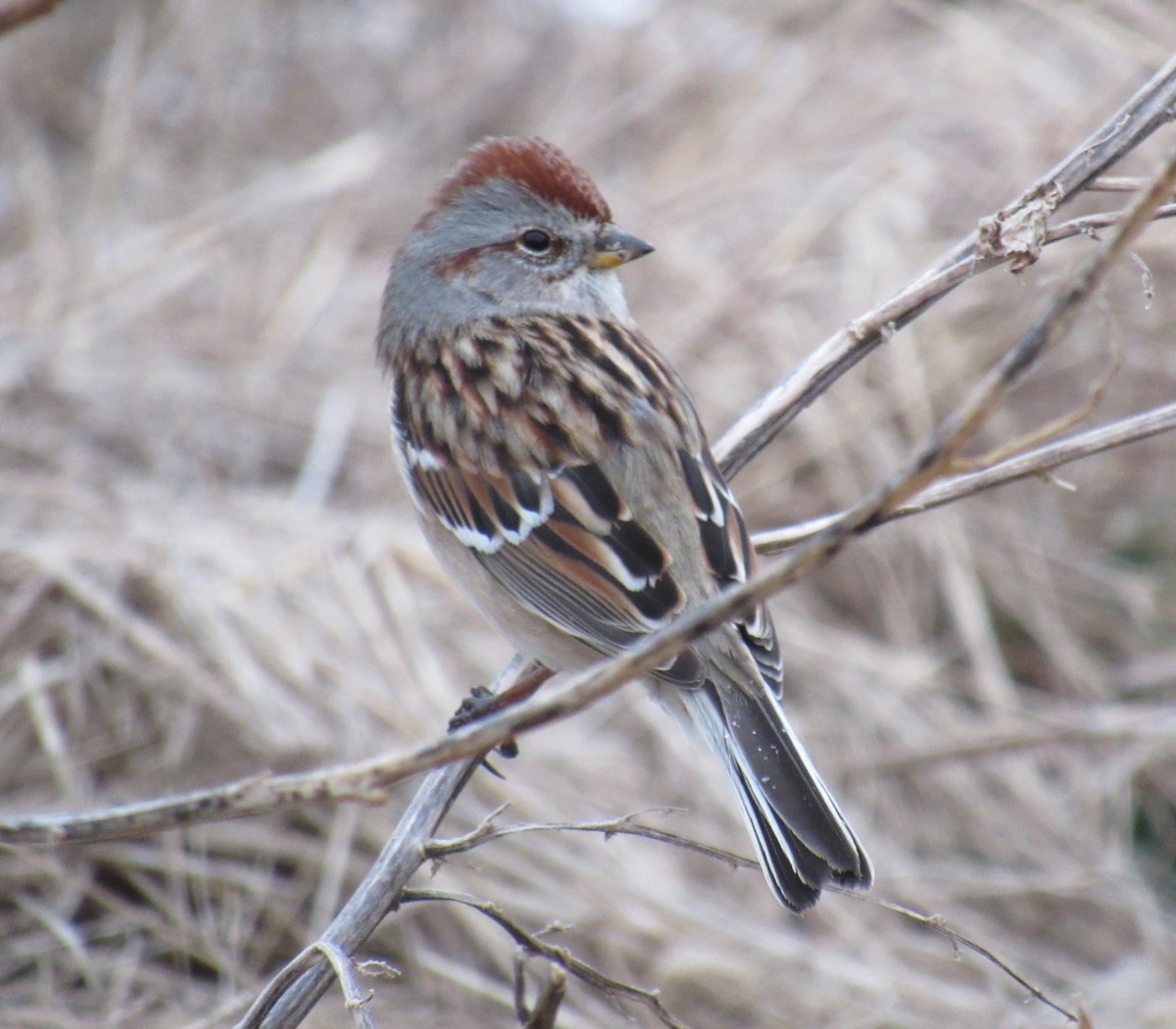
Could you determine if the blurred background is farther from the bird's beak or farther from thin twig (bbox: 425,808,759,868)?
the bird's beak

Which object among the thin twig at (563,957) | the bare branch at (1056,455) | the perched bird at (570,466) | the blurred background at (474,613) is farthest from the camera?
the blurred background at (474,613)

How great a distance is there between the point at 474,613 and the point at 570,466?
1.48 metres

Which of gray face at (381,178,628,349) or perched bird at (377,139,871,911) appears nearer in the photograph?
perched bird at (377,139,871,911)

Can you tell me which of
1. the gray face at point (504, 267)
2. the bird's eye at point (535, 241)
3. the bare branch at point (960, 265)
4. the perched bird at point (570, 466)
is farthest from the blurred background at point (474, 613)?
the bird's eye at point (535, 241)

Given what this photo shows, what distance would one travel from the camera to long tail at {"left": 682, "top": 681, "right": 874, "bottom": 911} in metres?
1.97

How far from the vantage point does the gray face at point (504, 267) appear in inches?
116

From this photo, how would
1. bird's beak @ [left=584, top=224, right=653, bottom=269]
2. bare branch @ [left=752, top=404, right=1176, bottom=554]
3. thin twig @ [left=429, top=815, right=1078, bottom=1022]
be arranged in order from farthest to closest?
1. bird's beak @ [left=584, top=224, right=653, bottom=269]
2. bare branch @ [left=752, top=404, right=1176, bottom=554]
3. thin twig @ [left=429, top=815, right=1078, bottom=1022]

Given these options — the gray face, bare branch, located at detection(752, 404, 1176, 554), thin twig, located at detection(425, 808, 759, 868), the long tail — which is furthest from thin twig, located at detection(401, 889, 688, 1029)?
the gray face

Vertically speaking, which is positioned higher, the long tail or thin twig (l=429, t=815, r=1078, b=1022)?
thin twig (l=429, t=815, r=1078, b=1022)

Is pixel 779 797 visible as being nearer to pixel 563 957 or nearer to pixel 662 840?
pixel 662 840

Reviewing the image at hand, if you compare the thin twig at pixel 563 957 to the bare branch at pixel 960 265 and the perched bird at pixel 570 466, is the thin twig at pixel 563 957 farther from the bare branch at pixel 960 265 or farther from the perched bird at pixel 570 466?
the bare branch at pixel 960 265

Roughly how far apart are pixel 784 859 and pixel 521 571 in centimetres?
82

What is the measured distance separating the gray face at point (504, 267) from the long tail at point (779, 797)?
1.03 m

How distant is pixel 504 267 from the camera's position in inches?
118
